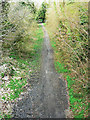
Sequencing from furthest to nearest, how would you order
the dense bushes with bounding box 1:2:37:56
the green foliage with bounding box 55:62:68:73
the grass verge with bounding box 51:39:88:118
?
the green foliage with bounding box 55:62:68:73 < the dense bushes with bounding box 1:2:37:56 < the grass verge with bounding box 51:39:88:118

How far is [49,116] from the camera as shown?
216 inches

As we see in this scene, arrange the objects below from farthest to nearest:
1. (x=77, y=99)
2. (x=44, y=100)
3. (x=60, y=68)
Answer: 1. (x=60, y=68)
2. (x=44, y=100)
3. (x=77, y=99)

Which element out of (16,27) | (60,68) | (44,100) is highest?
(16,27)

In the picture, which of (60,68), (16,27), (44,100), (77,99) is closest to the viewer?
(77,99)

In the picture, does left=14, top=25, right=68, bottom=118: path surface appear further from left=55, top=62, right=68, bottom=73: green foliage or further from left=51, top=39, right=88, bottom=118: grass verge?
left=55, top=62, right=68, bottom=73: green foliage

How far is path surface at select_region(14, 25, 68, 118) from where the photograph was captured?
5651 millimetres

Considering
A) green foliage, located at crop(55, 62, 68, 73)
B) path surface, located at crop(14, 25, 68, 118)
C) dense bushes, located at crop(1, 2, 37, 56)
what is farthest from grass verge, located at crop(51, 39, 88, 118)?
dense bushes, located at crop(1, 2, 37, 56)

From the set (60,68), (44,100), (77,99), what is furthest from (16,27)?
(77,99)

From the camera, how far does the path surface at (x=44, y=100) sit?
5651 mm

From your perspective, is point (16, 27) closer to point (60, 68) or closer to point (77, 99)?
point (60, 68)

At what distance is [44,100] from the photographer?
21.3ft

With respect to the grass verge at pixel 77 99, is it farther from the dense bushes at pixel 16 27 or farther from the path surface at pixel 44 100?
the dense bushes at pixel 16 27

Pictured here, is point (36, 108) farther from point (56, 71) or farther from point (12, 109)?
point (56, 71)

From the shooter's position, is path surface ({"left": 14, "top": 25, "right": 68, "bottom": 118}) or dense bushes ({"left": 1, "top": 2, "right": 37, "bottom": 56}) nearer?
path surface ({"left": 14, "top": 25, "right": 68, "bottom": 118})
